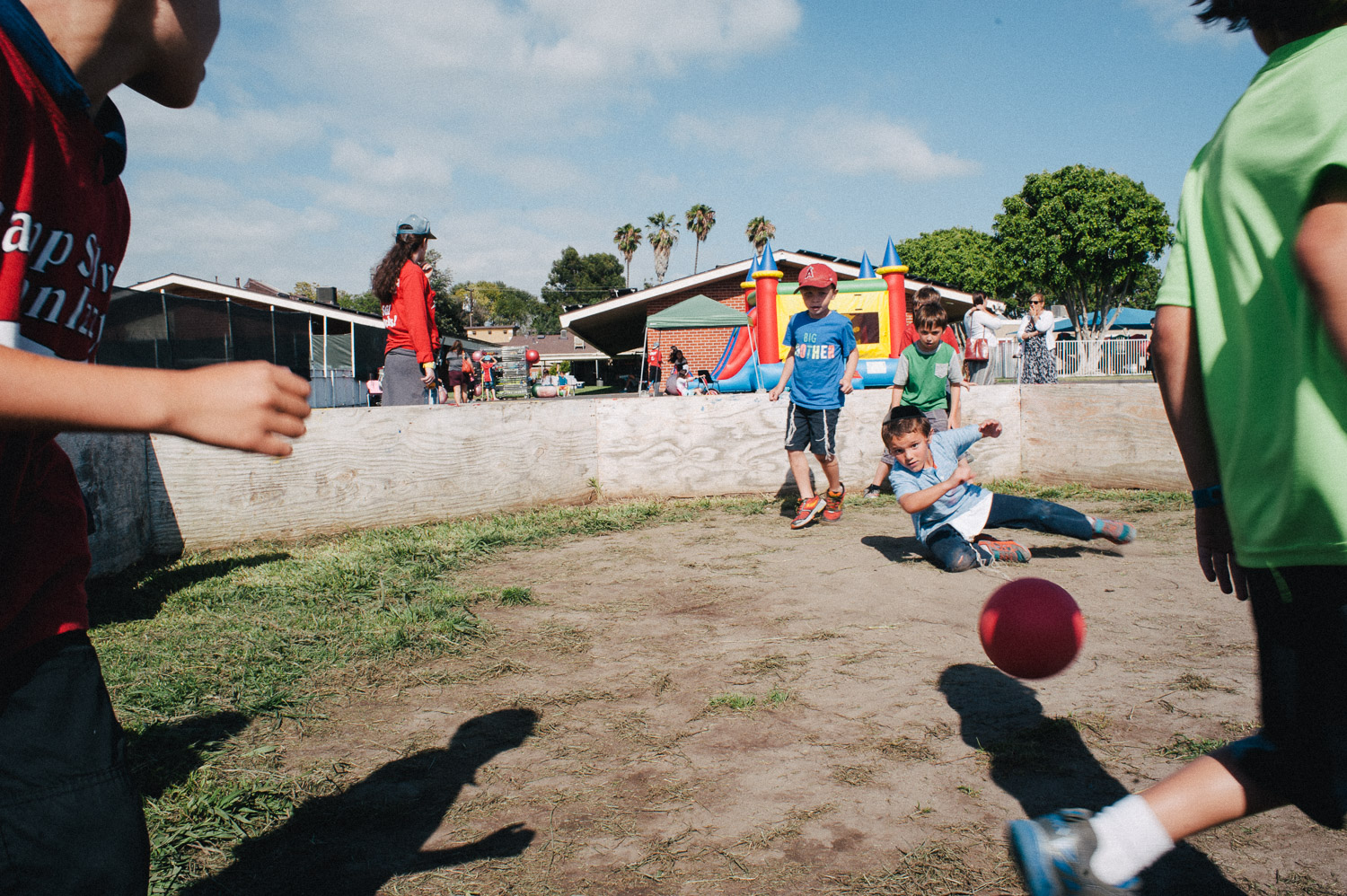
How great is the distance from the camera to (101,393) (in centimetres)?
88

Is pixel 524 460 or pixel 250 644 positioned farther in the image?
pixel 524 460

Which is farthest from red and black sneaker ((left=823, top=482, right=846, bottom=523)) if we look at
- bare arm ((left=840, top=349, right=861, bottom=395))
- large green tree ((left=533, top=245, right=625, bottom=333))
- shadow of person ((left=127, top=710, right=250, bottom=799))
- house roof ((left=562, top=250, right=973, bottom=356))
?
large green tree ((left=533, top=245, right=625, bottom=333))

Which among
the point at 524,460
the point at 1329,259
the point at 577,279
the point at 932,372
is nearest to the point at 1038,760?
the point at 1329,259

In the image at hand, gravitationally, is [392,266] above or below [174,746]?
above

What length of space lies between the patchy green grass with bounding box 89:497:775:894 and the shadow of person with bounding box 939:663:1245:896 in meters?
2.14

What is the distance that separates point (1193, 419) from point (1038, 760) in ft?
4.46

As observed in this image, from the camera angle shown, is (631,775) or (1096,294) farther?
(1096,294)

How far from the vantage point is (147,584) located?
4.73 metres

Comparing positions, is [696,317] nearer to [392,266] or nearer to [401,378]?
[401,378]

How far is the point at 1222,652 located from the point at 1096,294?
4435 centimetres

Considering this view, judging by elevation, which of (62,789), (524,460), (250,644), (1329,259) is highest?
(1329,259)

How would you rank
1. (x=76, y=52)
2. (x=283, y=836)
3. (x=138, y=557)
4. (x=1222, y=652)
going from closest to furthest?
1. (x=76, y=52)
2. (x=283, y=836)
3. (x=1222, y=652)
4. (x=138, y=557)

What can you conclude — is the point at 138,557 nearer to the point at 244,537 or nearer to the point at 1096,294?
the point at 244,537

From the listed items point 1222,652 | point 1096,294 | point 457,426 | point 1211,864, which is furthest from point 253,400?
point 1096,294
